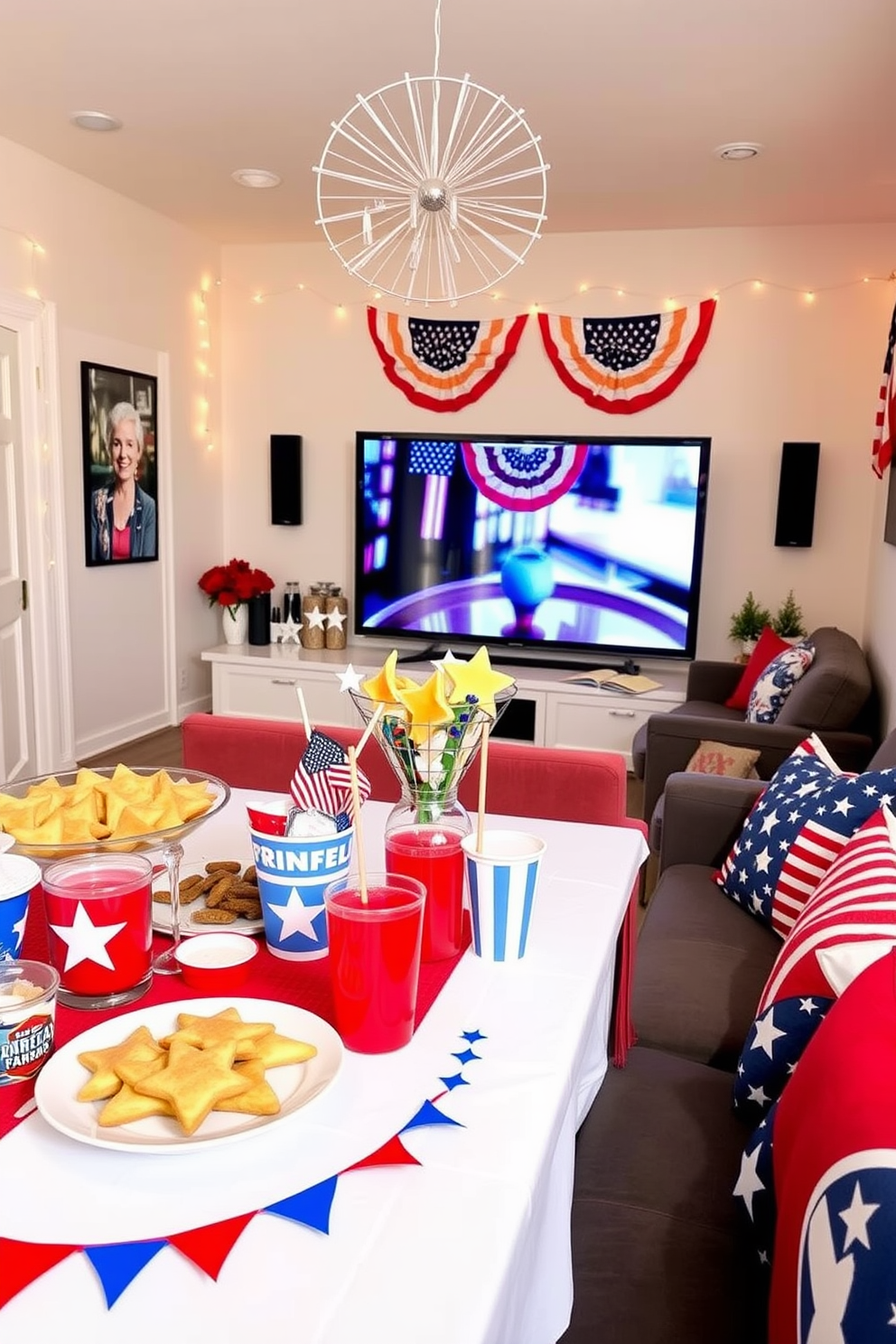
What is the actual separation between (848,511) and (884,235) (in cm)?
123

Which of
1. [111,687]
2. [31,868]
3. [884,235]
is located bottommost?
[111,687]

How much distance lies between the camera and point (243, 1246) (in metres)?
0.72

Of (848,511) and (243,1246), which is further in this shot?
(848,511)

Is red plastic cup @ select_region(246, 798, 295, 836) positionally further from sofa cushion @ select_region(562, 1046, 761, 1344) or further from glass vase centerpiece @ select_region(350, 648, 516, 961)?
sofa cushion @ select_region(562, 1046, 761, 1344)

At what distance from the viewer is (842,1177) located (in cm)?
78

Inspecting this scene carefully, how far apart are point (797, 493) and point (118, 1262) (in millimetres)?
4580

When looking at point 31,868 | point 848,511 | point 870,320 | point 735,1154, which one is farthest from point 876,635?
point 31,868

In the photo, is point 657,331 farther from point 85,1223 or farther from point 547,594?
point 85,1223

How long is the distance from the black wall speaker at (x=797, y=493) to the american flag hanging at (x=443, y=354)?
1472 millimetres

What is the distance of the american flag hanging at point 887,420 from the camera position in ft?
11.9

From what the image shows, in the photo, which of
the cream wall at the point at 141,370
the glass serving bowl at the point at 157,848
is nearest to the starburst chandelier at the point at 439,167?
the cream wall at the point at 141,370

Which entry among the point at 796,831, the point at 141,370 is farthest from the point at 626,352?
the point at 796,831

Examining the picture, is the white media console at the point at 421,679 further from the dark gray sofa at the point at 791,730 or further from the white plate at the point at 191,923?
the white plate at the point at 191,923

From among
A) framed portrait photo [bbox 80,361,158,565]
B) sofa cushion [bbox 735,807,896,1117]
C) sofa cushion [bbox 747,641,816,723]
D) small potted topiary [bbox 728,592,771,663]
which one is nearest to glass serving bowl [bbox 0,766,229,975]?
sofa cushion [bbox 735,807,896,1117]
